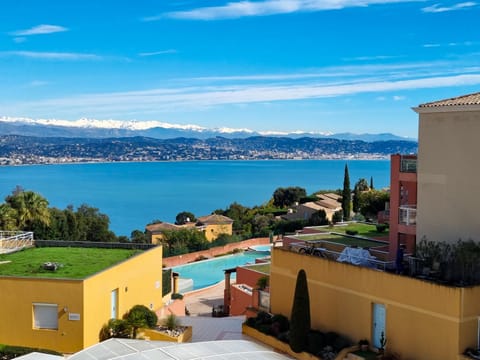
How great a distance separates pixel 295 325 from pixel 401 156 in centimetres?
672

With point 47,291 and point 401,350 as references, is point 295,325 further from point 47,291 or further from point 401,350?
point 47,291

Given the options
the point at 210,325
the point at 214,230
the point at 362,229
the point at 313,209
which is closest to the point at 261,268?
the point at 362,229

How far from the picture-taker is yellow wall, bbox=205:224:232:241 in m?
64.0

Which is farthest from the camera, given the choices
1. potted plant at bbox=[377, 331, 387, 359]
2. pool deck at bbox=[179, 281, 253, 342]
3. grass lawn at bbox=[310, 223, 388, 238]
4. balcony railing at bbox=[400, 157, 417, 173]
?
grass lawn at bbox=[310, 223, 388, 238]

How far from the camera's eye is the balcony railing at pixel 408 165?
1897 centimetres

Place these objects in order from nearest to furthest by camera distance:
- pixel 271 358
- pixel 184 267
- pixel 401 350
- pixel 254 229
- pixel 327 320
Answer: pixel 271 358, pixel 401 350, pixel 327 320, pixel 184 267, pixel 254 229

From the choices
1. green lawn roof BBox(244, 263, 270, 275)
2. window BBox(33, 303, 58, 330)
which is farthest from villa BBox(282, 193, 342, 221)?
window BBox(33, 303, 58, 330)

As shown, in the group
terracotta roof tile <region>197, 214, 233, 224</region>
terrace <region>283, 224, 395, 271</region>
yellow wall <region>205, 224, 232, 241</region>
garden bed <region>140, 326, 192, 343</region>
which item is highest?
terrace <region>283, 224, 395, 271</region>

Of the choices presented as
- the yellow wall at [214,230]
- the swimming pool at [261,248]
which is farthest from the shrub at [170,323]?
the yellow wall at [214,230]

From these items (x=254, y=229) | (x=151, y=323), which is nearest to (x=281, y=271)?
(x=151, y=323)

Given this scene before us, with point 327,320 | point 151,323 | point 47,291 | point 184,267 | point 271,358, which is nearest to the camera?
point 271,358

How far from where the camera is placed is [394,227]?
19250mm

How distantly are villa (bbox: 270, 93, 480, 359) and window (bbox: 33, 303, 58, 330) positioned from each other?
25.1 ft

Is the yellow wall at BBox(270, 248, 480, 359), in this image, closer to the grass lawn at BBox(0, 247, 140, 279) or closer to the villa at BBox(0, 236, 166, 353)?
the villa at BBox(0, 236, 166, 353)
